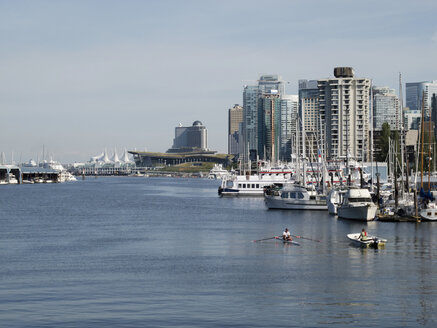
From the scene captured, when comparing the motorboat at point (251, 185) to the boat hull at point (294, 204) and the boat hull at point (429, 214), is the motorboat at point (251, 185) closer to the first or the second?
the boat hull at point (294, 204)

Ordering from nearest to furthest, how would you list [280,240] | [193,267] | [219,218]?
[193,267]
[280,240]
[219,218]

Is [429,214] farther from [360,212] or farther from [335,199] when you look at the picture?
[335,199]

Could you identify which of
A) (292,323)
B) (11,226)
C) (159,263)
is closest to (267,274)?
(159,263)

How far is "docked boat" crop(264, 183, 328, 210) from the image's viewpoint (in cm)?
12119

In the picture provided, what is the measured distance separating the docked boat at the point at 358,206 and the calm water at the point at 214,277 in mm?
2655

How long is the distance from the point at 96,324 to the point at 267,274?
771 inches

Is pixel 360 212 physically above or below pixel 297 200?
below

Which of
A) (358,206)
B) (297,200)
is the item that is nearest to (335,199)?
(297,200)

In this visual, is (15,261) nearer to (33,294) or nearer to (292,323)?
(33,294)

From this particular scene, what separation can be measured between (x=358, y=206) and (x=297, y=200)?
24.2 m

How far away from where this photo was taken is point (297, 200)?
123m

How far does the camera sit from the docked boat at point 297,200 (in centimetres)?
12119

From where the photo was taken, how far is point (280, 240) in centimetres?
8088

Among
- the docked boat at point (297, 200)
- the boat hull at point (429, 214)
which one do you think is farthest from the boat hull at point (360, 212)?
the docked boat at point (297, 200)
